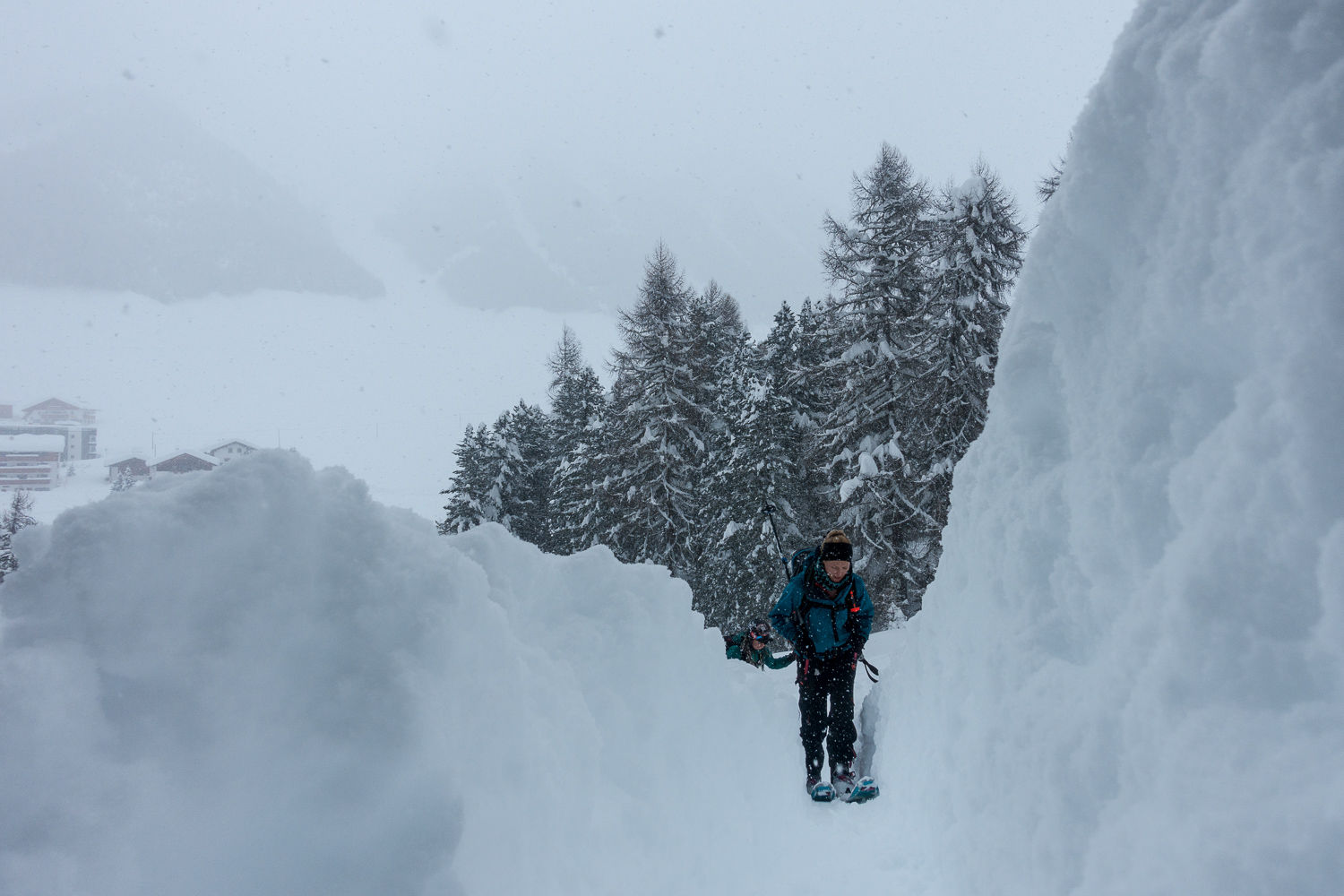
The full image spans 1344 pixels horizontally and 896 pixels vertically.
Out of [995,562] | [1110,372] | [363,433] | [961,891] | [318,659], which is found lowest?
[961,891]

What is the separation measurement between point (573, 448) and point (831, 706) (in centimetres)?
2132

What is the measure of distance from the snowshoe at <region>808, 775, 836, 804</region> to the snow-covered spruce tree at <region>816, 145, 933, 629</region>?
11.1 m

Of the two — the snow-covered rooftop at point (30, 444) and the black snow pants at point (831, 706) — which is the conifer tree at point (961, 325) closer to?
the black snow pants at point (831, 706)

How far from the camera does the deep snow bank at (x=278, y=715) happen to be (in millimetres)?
1812

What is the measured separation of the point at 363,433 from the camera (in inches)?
4082

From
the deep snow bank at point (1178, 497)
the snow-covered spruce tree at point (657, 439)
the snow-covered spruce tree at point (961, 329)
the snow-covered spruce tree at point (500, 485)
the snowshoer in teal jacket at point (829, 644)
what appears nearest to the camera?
the deep snow bank at point (1178, 497)

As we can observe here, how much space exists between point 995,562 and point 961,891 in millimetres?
1623

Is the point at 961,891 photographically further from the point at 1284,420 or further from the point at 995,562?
the point at 1284,420

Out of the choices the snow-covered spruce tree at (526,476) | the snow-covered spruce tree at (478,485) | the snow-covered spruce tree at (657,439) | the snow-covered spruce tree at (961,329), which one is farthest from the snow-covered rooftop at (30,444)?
the snow-covered spruce tree at (961,329)

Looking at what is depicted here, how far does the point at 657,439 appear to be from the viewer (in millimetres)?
20594

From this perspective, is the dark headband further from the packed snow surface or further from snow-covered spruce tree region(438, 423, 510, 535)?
snow-covered spruce tree region(438, 423, 510, 535)

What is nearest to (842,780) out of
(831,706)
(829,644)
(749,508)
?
(831,706)

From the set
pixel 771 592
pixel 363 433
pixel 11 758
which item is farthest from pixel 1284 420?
pixel 363 433

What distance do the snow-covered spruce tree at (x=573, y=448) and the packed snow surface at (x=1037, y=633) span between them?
19.3 metres
